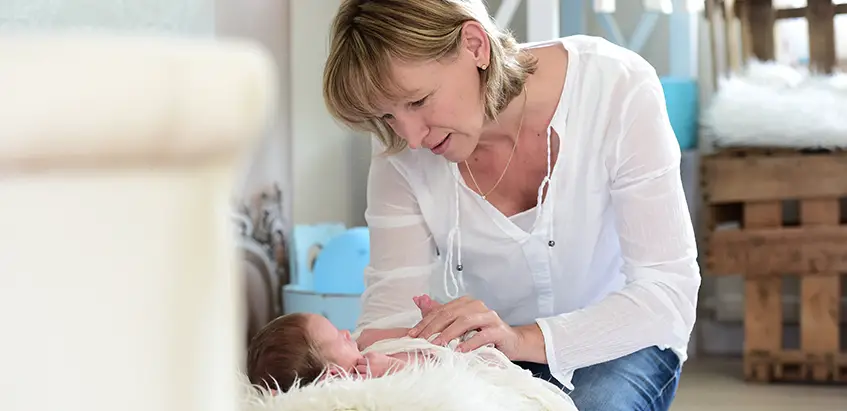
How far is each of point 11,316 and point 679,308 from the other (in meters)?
1.24

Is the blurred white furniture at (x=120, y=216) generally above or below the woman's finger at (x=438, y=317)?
above

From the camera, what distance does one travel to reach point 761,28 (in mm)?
3117

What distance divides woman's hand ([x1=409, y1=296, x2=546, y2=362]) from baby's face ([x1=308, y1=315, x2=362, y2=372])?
0.11 meters

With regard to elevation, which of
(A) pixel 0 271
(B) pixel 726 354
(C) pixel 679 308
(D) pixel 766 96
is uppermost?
(D) pixel 766 96

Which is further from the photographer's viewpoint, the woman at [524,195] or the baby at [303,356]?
the woman at [524,195]

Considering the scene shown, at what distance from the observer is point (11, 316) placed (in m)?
0.34

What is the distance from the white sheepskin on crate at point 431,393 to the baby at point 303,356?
112 millimetres

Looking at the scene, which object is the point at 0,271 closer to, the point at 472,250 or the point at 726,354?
the point at 472,250

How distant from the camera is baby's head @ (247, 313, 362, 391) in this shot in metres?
1.22

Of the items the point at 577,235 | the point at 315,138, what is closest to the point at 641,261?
the point at 577,235

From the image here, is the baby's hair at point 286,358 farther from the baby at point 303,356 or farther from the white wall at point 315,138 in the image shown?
the white wall at point 315,138

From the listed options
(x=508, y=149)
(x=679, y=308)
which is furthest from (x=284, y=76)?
(x=679, y=308)

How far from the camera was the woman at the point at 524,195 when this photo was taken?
1.37 metres

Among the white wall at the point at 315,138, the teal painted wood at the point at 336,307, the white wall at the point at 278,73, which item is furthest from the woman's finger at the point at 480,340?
the white wall at the point at 315,138
